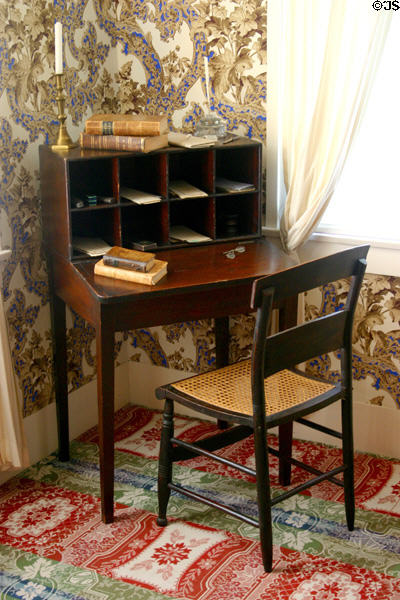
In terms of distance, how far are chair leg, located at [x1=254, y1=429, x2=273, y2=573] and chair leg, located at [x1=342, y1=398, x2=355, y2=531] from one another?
1.11 feet

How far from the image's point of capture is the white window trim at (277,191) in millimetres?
2674

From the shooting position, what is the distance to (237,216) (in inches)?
110

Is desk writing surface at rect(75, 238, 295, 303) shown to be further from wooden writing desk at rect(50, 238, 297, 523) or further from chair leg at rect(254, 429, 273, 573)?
chair leg at rect(254, 429, 273, 573)

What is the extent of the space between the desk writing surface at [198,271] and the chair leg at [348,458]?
497 millimetres

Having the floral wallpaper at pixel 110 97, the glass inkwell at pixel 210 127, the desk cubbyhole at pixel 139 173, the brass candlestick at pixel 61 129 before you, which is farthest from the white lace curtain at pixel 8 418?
the glass inkwell at pixel 210 127

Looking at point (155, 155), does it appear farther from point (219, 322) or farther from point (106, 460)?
point (106, 460)

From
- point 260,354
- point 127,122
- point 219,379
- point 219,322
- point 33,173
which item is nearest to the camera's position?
point 260,354

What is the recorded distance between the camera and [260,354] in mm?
2027

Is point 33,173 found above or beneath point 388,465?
above

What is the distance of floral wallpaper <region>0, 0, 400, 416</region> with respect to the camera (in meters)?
2.61

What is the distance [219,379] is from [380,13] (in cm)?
128

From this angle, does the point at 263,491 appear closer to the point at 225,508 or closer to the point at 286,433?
the point at 225,508

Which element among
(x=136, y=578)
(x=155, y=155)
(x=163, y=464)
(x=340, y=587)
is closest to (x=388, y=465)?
(x=340, y=587)

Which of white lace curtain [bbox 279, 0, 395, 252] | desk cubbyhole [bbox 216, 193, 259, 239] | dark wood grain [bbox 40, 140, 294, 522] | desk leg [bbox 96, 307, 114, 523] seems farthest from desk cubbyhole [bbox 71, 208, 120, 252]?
white lace curtain [bbox 279, 0, 395, 252]
